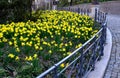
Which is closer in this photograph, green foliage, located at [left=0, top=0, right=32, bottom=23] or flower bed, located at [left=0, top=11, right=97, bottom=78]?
flower bed, located at [left=0, top=11, right=97, bottom=78]

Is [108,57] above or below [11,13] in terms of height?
below

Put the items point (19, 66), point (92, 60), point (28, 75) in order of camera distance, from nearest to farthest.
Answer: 1. point (28, 75)
2. point (19, 66)
3. point (92, 60)

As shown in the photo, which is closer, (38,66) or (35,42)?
(38,66)

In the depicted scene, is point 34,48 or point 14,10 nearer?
point 34,48

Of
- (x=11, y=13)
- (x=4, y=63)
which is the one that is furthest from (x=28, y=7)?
(x=4, y=63)

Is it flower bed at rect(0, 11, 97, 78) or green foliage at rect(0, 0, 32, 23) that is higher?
green foliage at rect(0, 0, 32, 23)

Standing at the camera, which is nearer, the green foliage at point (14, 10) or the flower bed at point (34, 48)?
the flower bed at point (34, 48)

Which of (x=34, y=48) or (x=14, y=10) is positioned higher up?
(x=14, y=10)

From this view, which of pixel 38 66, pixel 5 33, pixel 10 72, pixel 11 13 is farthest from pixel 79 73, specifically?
pixel 11 13

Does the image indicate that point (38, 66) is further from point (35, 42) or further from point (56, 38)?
point (56, 38)

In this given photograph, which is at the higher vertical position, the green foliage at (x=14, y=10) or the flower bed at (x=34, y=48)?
the green foliage at (x=14, y=10)

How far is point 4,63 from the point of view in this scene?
20.6 ft

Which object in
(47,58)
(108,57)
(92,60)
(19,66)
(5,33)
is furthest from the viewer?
(108,57)

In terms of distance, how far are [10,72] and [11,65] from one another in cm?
26
